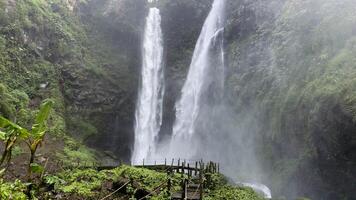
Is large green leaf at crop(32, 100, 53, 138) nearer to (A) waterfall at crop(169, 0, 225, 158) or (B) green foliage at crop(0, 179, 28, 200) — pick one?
(B) green foliage at crop(0, 179, 28, 200)

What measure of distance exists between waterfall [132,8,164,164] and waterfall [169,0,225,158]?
225 cm

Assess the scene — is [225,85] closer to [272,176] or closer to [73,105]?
[272,176]

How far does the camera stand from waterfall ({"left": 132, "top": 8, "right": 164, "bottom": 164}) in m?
36.3

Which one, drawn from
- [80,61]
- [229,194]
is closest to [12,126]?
[229,194]

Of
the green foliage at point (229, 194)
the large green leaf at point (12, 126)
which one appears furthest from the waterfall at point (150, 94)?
the large green leaf at point (12, 126)

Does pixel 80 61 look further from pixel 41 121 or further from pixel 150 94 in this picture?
pixel 41 121

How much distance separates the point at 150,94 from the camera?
128 feet

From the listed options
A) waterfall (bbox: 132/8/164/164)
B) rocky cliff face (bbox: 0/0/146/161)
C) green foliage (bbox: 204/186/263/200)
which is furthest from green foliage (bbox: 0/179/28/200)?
waterfall (bbox: 132/8/164/164)

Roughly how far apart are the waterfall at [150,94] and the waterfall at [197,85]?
2.25 m

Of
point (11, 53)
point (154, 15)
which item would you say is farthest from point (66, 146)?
point (154, 15)

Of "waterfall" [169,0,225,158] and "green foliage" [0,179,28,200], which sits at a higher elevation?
"waterfall" [169,0,225,158]

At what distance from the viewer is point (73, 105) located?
106 ft

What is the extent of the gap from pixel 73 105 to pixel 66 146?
6.05 metres

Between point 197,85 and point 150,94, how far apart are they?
5.28 metres
